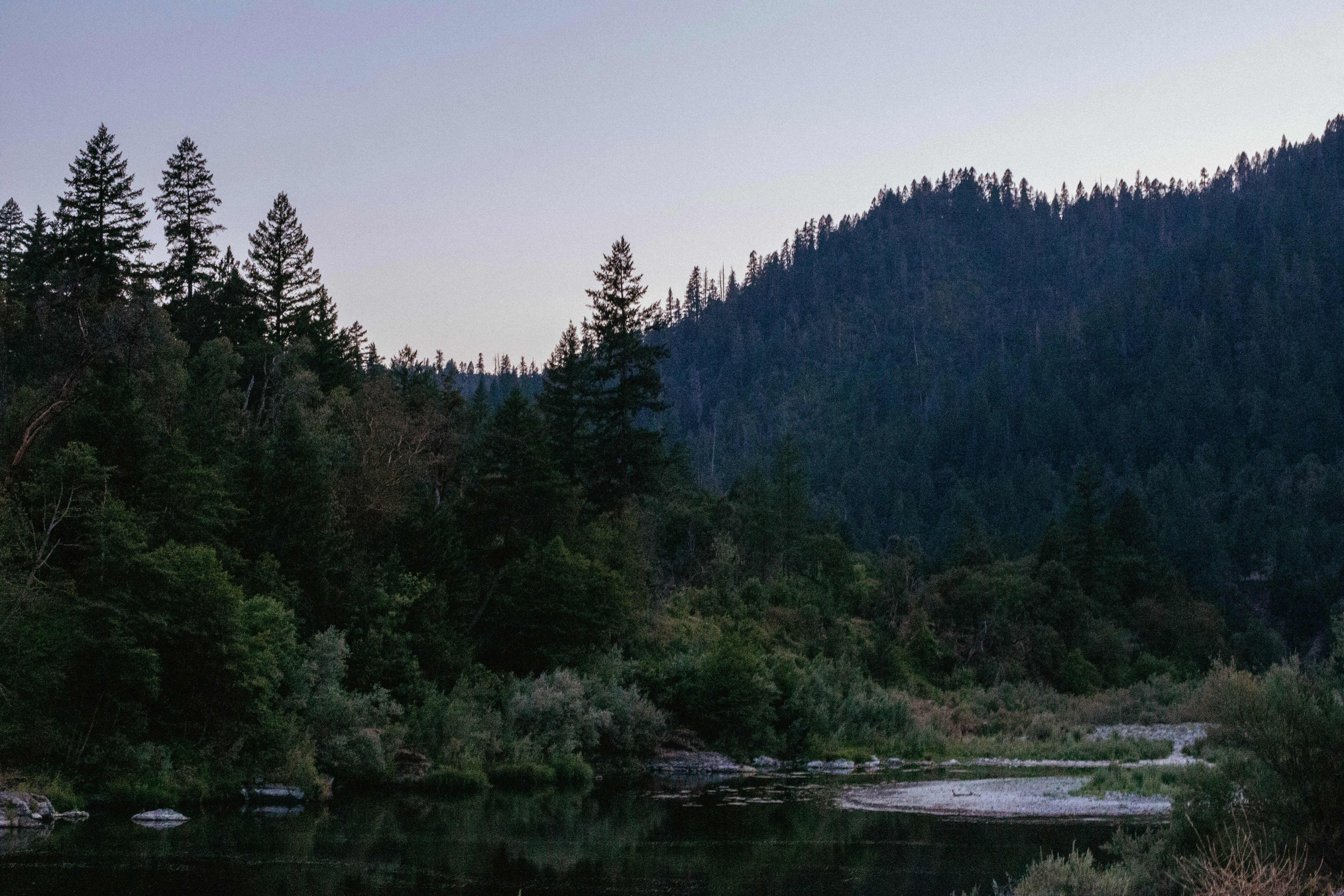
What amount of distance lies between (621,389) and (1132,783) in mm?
37319

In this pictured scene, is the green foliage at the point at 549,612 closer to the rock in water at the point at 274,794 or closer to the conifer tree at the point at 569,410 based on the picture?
the conifer tree at the point at 569,410

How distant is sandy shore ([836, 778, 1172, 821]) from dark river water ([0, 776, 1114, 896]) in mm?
1646

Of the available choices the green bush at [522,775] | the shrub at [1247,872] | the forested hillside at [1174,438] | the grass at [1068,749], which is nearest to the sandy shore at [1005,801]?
the grass at [1068,749]

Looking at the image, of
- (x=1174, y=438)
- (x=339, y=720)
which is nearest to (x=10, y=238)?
(x=339, y=720)

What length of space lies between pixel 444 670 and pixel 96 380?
1663 centimetres

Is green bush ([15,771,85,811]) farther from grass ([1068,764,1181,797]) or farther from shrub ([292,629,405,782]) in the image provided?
grass ([1068,764,1181,797])

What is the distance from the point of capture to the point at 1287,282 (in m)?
176

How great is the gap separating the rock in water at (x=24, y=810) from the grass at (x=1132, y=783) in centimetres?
2831

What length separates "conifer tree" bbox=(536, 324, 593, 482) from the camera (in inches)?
Answer: 2687

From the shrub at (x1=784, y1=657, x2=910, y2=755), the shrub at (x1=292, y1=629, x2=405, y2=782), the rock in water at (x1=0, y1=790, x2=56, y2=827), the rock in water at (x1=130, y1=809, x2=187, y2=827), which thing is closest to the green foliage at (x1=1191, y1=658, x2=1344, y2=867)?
the rock in water at (x1=130, y1=809, x2=187, y2=827)

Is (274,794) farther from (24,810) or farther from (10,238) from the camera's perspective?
(10,238)

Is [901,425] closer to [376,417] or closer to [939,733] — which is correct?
[939,733]

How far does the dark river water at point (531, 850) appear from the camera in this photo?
21.7m

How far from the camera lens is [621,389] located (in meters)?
68.2
